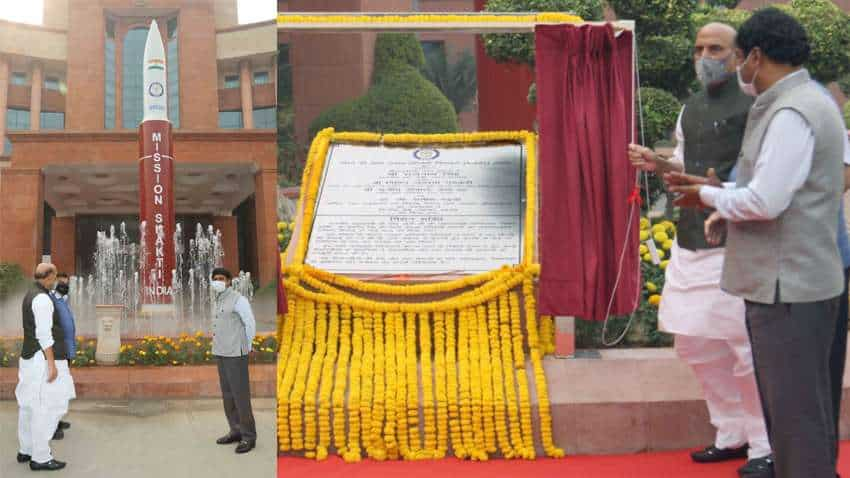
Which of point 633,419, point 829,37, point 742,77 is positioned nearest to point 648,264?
point 633,419

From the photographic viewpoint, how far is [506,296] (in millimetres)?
3629

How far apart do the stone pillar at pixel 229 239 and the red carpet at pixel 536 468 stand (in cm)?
143

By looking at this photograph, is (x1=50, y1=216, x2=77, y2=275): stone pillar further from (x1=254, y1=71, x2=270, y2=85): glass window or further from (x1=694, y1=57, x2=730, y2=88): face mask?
(x1=694, y1=57, x2=730, y2=88): face mask

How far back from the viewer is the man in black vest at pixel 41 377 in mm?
1565

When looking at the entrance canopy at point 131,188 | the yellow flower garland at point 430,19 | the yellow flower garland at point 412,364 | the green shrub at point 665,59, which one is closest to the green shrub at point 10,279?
the entrance canopy at point 131,188

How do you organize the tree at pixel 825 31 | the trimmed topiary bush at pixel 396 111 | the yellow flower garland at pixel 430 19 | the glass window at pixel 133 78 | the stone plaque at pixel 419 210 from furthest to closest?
the trimmed topiary bush at pixel 396 111 → the tree at pixel 825 31 → the stone plaque at pixel 419 210 → the yellow flower garland at pixel 430 19 → the glass window at pixel 133 78

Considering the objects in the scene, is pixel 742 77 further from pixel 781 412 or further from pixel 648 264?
pixel 648 264

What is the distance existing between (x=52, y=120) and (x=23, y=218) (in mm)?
188

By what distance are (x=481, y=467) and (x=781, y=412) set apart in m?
1.27

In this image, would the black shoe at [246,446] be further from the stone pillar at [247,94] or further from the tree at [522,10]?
the tree at [522,10]

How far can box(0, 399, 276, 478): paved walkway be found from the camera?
1615 mm

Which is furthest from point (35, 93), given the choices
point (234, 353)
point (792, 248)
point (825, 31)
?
point (825, 31)

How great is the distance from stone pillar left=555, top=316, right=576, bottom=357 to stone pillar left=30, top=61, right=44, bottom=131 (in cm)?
233

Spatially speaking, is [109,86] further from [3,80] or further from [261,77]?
[261,77]
